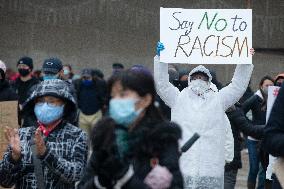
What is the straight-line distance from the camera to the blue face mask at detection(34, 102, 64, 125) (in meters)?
4.32

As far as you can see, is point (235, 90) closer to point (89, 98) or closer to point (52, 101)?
point (52, 101)

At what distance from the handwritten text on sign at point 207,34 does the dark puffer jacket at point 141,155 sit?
3.09 metres

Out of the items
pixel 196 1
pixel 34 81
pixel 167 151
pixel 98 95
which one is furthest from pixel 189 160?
pixel 196 1

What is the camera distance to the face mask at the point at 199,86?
19.8 feet

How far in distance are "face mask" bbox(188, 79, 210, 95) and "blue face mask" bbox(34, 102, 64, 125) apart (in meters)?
1.85

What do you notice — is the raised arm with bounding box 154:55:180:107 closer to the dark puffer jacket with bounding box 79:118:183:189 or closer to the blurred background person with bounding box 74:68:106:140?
the dark puffer jacket with bounding box 79:118:183:189

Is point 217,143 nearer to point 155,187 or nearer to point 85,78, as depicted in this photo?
point 155,187

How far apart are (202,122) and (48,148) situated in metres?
2.00

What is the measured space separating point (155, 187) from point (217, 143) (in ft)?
9.21

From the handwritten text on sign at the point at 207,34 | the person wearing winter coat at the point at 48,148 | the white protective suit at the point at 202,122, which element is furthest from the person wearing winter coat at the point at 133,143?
the handwritten text on sign at the point at 207,34

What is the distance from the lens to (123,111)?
316 cm

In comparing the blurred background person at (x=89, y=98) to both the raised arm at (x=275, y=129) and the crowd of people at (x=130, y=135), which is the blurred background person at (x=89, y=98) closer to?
the crowd of people at (x=130, y=135)

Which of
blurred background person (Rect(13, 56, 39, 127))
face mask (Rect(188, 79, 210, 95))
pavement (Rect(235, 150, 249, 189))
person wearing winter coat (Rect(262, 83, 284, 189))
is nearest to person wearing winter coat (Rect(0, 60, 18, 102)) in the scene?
blurred background person (Rect(13, 56, 39, 127))

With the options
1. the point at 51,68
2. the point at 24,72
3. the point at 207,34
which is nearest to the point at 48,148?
the point at 207,34
